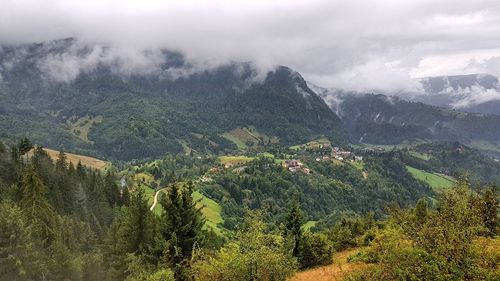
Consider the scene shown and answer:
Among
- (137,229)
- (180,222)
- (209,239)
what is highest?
(180,222)

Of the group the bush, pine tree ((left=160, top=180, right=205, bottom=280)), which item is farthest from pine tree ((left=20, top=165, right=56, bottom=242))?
the bush

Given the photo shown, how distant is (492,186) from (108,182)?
341 feet

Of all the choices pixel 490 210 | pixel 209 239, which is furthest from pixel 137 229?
pixel 490 210

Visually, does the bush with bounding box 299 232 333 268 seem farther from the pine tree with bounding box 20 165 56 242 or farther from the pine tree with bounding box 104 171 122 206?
the pine tree with bounding box 104 171 122 206

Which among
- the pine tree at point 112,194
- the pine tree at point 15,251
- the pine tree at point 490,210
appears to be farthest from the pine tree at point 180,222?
the pine tree at point 112,194

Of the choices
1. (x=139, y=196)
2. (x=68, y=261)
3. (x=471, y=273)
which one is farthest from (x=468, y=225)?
(x=68, y=261)

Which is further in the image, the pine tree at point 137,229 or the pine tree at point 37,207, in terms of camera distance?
the pine tree at point 37,207

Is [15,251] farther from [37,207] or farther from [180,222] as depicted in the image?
[180,222]

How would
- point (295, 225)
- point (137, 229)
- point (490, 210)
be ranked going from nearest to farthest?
point (490, 210)
point (295, 225)
point (137, 229)

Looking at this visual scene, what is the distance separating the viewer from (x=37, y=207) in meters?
78.1

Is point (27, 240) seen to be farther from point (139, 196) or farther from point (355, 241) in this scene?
point (355, 241)

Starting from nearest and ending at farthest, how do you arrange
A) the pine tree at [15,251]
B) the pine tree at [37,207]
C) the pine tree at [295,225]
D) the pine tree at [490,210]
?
1. the pine tree at [490,210]
2. the pine tree at [295,225]
3. the pine tree at [15,251]
4. the pine tree at [37,207]

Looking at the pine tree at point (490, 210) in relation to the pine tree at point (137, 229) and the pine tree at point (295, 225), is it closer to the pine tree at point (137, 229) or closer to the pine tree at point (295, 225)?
the pine tree at point (295, 225)

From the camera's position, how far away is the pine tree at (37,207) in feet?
247
